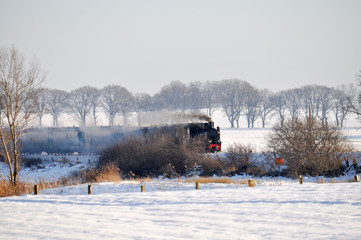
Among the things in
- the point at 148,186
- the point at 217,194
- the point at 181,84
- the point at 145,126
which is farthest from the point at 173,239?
the point at 181,84

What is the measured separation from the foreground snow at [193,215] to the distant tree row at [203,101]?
65.4 metres

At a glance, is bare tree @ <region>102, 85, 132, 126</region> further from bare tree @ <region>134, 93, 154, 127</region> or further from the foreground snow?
the foreground snow

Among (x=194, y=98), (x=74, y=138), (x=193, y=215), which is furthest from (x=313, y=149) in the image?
(x=194, y=98)

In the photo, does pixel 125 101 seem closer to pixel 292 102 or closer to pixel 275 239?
pixel 292 102

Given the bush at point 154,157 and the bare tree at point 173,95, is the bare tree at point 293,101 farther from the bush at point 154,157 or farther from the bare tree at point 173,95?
the bush at point 154,157

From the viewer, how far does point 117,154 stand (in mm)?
39625

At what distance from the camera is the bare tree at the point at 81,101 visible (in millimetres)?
87938

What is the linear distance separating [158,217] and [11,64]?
1575 cm

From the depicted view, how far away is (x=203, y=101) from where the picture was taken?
93.6m

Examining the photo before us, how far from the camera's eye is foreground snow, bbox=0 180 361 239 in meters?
11.1

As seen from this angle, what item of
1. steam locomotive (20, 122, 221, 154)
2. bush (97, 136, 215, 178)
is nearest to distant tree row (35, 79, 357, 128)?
steam locomotive (20, 122, 221, 154)

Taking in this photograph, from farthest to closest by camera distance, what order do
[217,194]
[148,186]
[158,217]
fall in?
1. [148,186]
2. [217,194]
3. [158,217]

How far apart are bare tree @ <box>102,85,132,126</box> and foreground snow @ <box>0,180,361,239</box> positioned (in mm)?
68786

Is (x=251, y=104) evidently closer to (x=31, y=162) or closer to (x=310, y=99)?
(x=310, y=99)
